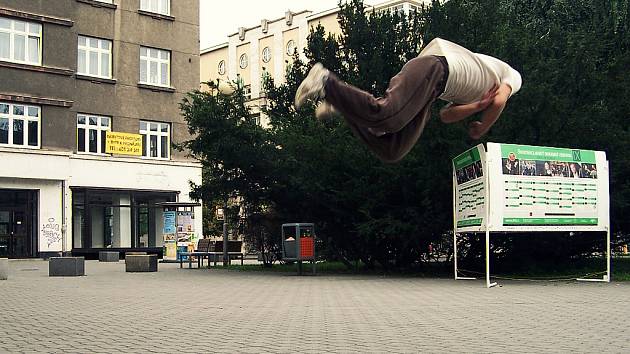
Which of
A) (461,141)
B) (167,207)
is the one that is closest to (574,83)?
(461,141)

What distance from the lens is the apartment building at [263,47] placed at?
83688 mm

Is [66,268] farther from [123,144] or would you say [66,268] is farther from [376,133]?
[376,133]

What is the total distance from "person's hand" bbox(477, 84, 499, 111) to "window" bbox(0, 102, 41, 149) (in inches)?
1435

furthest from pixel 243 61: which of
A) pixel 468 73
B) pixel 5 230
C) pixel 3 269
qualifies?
pixel 468 73

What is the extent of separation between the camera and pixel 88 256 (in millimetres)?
41281

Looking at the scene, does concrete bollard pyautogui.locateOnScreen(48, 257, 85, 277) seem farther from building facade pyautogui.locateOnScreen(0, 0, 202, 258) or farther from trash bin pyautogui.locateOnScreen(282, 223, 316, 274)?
building facade pyautogui.locateOnScreen(0, 0, 202, 258)

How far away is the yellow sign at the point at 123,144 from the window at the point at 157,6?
25.8 feet

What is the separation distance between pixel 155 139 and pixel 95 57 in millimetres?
5726

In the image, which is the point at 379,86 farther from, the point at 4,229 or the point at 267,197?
the point at 4,229

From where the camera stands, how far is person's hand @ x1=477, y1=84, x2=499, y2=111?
17.1 feet

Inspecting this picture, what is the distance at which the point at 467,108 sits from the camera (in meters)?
5.37

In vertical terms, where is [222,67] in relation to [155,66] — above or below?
above

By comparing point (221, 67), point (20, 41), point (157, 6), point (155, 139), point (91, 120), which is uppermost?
point (221, 67)

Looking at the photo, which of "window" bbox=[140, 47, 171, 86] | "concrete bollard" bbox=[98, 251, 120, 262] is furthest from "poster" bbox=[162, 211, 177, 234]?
"window" bbox=[140, 47, 171, 86]
